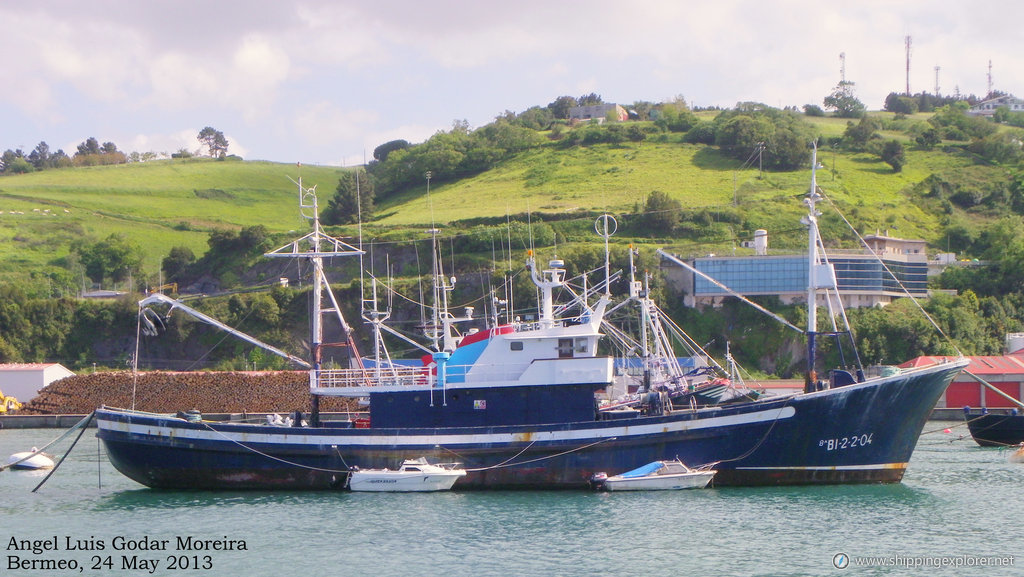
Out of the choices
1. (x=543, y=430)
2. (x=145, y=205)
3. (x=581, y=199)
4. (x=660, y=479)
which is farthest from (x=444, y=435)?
(x=145, y=205)

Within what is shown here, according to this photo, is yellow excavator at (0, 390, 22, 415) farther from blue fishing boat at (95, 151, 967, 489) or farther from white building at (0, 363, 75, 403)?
blue fishing boat at (95, 151, 967, 489)

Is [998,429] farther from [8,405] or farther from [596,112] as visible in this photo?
[596,112]

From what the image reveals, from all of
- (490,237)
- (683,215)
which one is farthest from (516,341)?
(683,215)

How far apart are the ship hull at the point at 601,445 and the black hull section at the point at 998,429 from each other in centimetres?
1413

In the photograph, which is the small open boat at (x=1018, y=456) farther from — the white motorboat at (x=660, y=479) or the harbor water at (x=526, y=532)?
the white motorboat at (x=660, y=479)

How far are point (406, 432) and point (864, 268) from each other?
48.1 m

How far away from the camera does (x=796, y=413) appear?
1109 inches

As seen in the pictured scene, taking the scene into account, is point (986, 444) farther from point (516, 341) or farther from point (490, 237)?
point (490, 237)

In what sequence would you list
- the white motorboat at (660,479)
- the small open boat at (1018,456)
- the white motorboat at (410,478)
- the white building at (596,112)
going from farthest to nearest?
the white building at (596,112), the small open boat at (1018,456), the white motorboat at (410,478), the white motorboat at (660,479)

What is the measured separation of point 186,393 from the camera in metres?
59.9

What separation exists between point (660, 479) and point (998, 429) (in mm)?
20044

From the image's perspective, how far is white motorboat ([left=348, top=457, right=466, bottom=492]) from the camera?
29078 mm

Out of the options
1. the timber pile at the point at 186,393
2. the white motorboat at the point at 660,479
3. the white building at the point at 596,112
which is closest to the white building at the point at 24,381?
the timber pile at the point at 186,393

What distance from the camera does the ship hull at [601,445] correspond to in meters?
28.3
